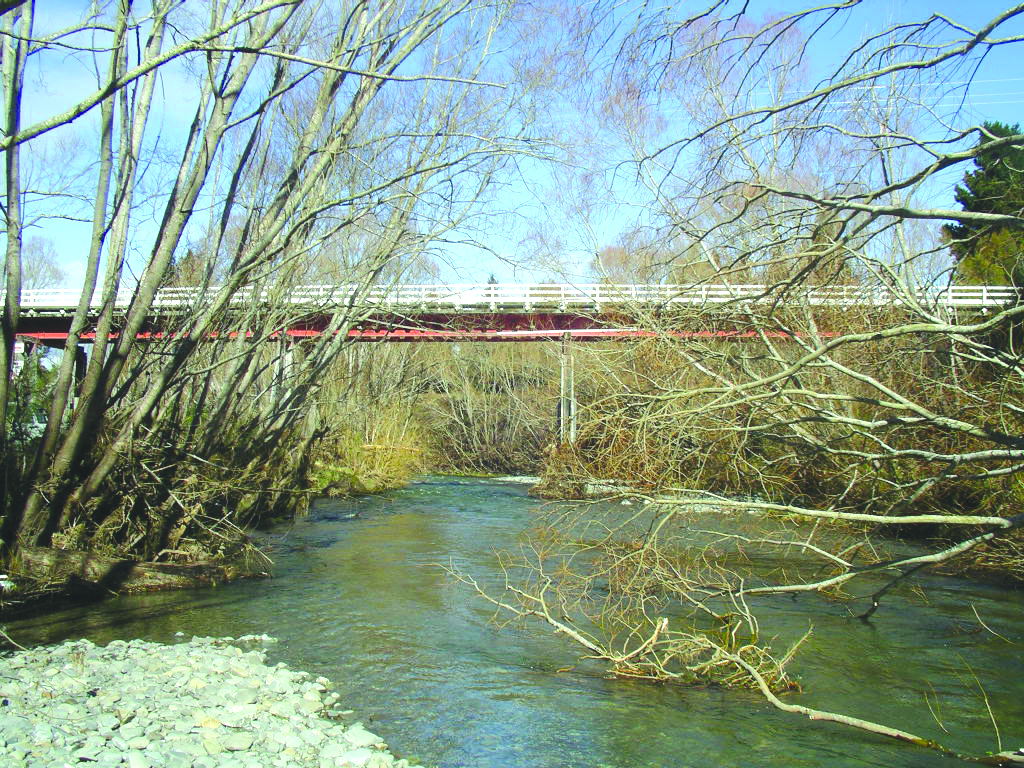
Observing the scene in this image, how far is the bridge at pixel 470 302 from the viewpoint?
9.62m

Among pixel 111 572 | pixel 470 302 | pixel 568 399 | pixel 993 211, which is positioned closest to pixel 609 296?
pixel 470 302

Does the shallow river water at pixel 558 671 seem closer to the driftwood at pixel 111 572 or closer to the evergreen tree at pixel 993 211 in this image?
the driftwood at pixel 111 572

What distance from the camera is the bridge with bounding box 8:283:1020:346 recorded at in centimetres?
962

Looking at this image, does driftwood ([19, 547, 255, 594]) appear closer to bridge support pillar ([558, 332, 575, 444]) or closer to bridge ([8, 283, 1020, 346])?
bridge ([8, 283, 1020, 346])

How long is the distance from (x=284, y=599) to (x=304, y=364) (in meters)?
5.30

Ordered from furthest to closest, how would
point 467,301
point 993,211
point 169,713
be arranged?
point 467,301
point 993,211
point 169,713

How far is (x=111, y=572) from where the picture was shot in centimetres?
945

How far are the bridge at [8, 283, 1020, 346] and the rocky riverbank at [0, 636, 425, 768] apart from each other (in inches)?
162

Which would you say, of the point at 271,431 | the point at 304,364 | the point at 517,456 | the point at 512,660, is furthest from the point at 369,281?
the point at 517,456

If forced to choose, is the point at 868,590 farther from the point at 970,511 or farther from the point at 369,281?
the point at 369,281

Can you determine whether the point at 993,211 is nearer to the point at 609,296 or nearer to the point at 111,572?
the point at 609,296

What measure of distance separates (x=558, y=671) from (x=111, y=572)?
209 inches

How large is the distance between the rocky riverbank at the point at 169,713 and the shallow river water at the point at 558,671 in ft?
1.33

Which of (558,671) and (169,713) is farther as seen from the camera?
(558,671)
